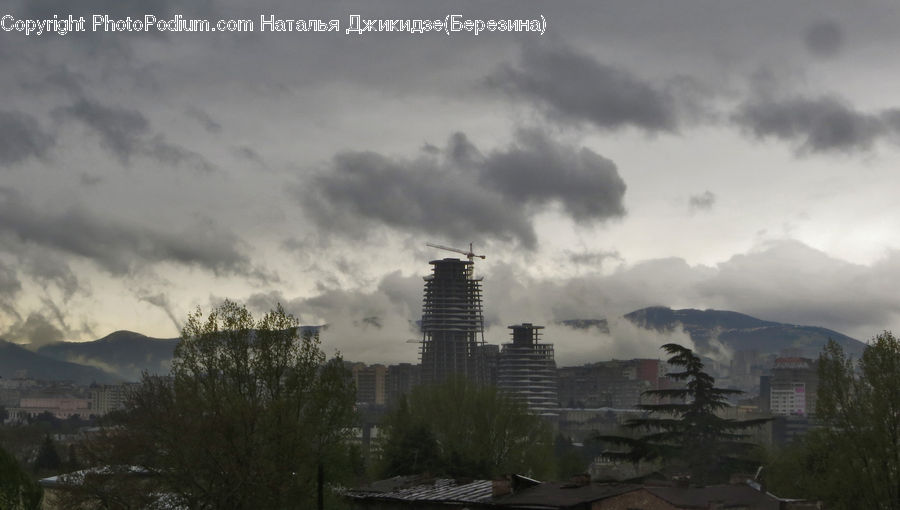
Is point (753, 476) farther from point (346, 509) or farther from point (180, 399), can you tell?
point (180, 399)

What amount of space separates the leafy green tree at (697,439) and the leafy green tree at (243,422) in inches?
1111

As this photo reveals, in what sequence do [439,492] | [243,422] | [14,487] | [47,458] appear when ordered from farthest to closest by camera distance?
[47,458], [439,492], [243,422], [14,487]

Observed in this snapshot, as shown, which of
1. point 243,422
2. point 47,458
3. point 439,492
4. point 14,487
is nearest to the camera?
point 14,487

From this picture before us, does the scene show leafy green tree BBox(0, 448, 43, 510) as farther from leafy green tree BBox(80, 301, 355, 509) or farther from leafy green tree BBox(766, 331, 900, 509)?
leafy green tree BBox(766, 331, 900, 509)

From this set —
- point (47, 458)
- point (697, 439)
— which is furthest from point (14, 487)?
point (47, 458)

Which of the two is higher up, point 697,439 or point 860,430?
point 860,430

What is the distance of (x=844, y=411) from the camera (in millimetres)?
63094

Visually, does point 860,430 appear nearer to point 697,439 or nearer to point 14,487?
point 697,439

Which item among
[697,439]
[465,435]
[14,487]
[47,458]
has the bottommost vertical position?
[47,458]

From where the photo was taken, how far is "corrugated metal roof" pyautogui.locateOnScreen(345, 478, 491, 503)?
67.4 meters

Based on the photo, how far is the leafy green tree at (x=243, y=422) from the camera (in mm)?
56344

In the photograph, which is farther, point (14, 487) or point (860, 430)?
point (860, 430)

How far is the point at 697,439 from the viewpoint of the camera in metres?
86.1

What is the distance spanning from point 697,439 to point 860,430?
81.3 feet
